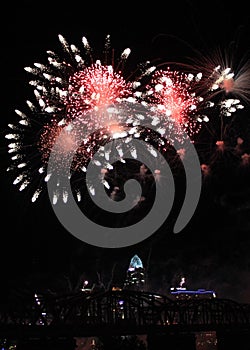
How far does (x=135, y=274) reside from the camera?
9175 cm

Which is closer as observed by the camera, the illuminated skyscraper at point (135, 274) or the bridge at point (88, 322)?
the bridge at point (88, 322)

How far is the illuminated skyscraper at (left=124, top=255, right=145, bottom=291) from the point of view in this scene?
9100 cm

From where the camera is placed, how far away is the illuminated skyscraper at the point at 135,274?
91.0 metres

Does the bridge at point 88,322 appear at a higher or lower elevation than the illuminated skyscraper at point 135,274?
lower

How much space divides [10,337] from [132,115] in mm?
13951

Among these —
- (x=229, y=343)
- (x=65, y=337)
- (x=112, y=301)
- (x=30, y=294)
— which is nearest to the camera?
(x=65, y=337)

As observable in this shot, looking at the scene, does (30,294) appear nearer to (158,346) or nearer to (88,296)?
(88,296)

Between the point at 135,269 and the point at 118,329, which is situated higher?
the point at 135,269

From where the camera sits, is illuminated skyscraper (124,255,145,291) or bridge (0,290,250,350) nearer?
bridge (0,290,250,350)

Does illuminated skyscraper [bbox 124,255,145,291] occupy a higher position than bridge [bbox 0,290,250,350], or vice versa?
illuminated skyscraper [bbox 124,255,145,291]

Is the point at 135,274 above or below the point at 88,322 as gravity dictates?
above

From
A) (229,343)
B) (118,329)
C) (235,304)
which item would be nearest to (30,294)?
(118,329)

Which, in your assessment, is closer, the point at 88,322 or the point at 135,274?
the point at 88,322

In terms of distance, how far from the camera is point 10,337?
2964 centimetres
